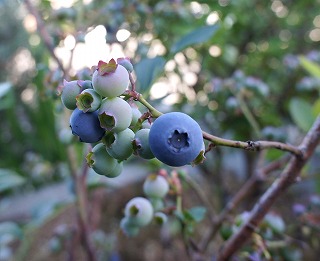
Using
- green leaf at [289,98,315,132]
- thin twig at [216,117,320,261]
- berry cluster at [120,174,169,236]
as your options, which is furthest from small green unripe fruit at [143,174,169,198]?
green leaf at [289,98,315,132]

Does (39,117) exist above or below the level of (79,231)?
below

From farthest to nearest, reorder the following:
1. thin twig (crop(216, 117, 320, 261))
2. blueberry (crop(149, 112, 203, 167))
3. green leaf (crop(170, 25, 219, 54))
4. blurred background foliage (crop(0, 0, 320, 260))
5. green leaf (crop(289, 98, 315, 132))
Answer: green leaf (crop(289, 98, 315, 132))
blurred background foliage (crop(0, 0, 320, 260))
green leaf (crop(170, 25, 219, 54))
thin twig (crop(216, 117, 320, 261))
blueberry (crop(149, 112, 203, 167))

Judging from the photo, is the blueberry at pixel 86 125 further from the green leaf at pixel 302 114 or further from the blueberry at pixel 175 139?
the green leaf at pixel 302 114

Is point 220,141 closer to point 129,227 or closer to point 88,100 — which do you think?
point 88,100

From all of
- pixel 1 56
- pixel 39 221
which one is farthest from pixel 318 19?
pixel 1 56

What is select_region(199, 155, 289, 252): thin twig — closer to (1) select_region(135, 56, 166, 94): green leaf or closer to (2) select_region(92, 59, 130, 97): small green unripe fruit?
(1) select_region(135, 56, 166, 94): green leaf

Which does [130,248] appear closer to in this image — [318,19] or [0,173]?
[0,173]
